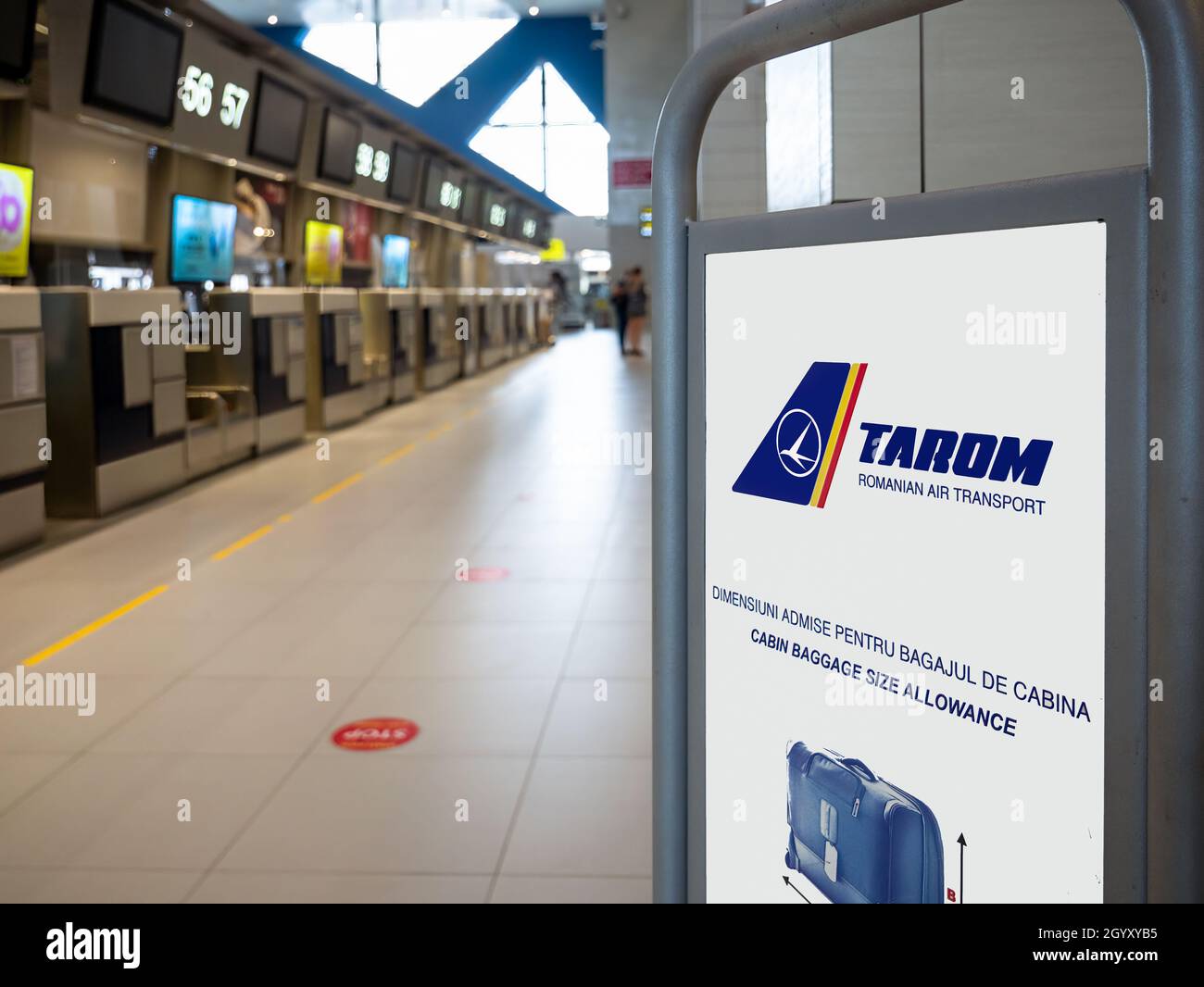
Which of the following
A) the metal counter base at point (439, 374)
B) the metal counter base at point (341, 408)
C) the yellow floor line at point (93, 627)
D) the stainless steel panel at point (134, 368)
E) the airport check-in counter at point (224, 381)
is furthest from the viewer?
the metal counter base at point (439, 374)

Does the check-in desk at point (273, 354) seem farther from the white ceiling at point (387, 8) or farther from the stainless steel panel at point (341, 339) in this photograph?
the white ceiling at point (387, 8)

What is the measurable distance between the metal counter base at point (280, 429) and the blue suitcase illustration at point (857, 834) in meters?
8.81

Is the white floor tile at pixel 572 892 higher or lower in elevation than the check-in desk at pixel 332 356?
lower

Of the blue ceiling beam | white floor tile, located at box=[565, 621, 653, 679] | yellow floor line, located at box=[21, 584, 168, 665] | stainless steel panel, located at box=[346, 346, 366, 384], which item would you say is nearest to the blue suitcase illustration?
white floor tile, located at box=[565, 621, 653, 679]

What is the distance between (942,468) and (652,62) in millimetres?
24618

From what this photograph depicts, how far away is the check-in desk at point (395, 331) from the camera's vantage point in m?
13.9

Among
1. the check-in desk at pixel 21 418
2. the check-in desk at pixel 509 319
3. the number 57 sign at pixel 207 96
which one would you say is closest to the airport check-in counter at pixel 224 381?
the number 57 sign at pixel 207 96

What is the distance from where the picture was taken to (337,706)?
4.05m

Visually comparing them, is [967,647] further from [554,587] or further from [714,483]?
[554,587]

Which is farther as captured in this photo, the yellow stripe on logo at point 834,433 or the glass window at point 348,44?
the glass window at point 348,44

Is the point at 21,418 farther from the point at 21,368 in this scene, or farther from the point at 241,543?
the point at 241,543

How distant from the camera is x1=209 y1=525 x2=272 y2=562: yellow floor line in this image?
6.35 metres

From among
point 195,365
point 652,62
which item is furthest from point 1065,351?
point 652,62

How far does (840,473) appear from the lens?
1345mm
